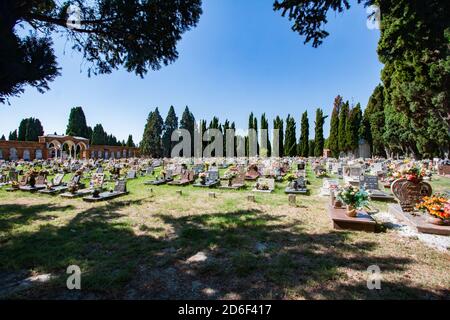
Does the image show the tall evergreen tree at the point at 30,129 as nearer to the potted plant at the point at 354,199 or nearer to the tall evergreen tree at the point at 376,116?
the potted plant at the point at 354,199

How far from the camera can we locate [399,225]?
271 inches

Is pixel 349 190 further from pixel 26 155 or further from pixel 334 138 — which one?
pixel 26 155

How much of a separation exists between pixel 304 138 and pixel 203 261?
51.0m

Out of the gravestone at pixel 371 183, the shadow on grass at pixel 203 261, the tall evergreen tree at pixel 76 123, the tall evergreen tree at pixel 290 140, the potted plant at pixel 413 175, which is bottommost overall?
the shadow on grass at pixel 203 261

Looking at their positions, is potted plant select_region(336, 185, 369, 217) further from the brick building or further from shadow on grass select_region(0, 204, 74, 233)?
the brick building

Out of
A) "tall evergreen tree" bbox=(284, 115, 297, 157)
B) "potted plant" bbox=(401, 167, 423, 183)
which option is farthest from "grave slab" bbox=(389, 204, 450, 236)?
"tall evergreen tree" bbox=(284, 115, 297, 157)

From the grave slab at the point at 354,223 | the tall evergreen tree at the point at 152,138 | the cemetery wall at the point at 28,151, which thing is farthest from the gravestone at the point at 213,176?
the tall evergreen tree at the point at 152,138

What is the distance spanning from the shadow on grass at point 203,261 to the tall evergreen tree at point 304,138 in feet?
156

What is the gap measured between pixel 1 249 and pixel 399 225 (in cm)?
1067

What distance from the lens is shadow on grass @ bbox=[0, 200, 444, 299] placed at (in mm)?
3596

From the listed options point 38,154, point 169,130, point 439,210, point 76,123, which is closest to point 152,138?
point 169,130

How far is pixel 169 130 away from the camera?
59.1 m

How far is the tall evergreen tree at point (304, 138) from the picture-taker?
169 feet

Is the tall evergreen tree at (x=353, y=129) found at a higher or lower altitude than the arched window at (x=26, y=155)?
higher
